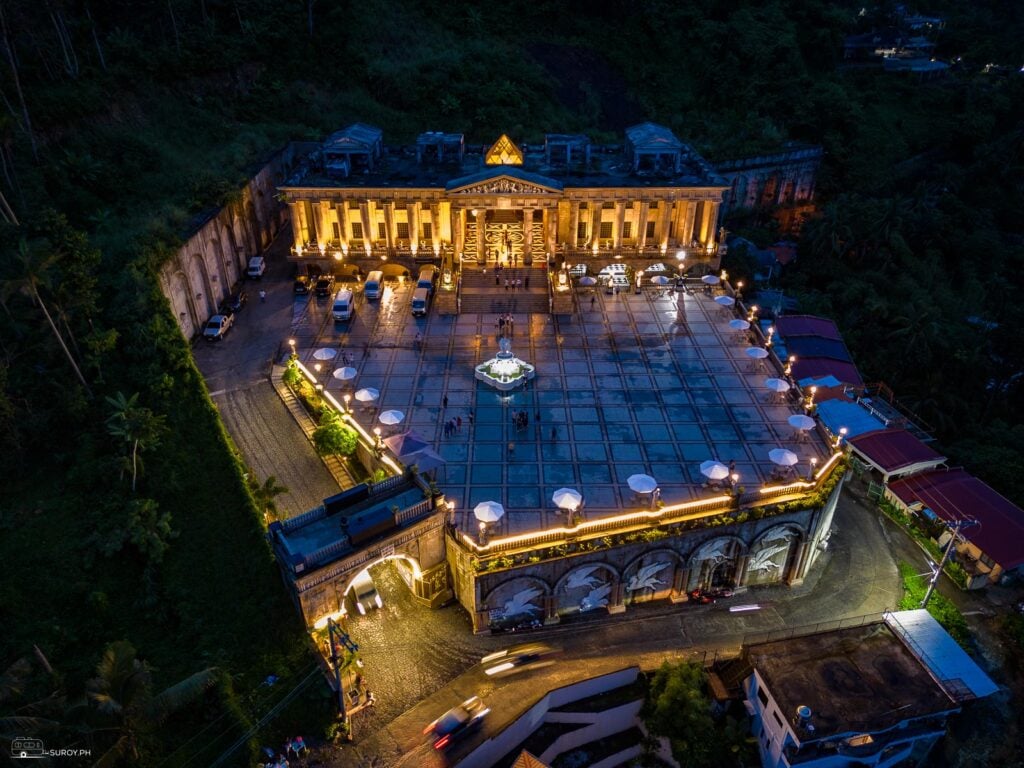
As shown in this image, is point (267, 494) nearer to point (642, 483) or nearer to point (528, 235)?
point (642, 483)

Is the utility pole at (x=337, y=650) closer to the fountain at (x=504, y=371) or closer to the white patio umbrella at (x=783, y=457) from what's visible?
the fountain at (x=504, y=371)

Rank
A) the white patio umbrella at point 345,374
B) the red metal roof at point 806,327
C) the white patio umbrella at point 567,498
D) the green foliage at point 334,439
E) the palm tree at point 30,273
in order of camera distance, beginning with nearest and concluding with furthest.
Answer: the white patio umbrella at point 567,498, the palm tree at point 30,273, the green foliage at point 334,439, the white patio umbrella at point 345,374, the red metal roof at point 806,327

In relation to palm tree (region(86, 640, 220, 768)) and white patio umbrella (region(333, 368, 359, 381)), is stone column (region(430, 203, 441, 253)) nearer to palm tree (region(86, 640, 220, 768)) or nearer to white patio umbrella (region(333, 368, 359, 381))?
white patio umbrella (region(333, 368, 359, 381))

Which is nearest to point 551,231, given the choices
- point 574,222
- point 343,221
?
point 574,222

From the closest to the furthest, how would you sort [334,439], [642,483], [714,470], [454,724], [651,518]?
[454,724] < [651,518] < [642,483] < [714,470] < [334,439]

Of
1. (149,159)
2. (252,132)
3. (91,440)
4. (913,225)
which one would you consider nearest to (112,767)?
(91,440)

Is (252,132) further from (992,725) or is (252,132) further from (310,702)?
(992,725)

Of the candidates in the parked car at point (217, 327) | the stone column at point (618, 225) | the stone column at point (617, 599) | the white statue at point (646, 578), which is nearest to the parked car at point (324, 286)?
the parked car at point (217, 327)
